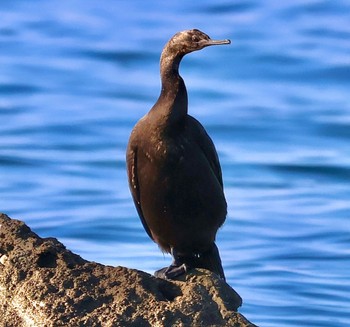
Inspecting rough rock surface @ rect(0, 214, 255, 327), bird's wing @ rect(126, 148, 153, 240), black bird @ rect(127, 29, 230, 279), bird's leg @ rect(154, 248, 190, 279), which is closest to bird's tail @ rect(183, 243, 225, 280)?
black bird @ rect(127, 29, 230, 279)

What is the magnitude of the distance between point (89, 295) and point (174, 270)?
1.62 m

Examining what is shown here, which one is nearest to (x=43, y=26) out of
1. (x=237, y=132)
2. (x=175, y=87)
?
(x=237, y=132)

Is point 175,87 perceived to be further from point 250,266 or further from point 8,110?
point 8,110

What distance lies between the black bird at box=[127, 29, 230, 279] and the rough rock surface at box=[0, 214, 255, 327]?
1395mm

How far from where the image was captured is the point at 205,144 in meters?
9.71

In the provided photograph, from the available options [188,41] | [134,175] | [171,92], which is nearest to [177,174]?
[134,175]

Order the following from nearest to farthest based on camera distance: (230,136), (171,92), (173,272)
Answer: (173,272)
(171,92)
(230,136)

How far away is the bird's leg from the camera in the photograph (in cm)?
884

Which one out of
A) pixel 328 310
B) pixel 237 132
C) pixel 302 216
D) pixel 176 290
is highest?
pixel 237 132

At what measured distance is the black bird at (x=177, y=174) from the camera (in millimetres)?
9336

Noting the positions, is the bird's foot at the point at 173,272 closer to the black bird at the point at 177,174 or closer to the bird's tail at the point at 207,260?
the black bird at the point at 177,174

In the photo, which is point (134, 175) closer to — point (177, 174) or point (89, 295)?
point (177, 174)

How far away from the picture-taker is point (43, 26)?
24.9 metres

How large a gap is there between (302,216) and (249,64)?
655cm
